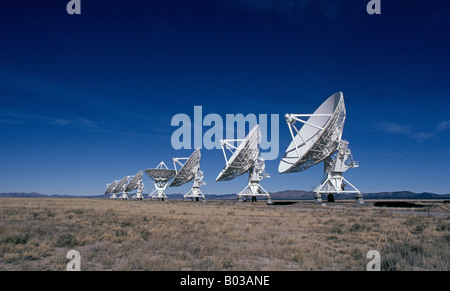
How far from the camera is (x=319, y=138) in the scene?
33.7 meters

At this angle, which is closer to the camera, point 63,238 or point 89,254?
point 89,254

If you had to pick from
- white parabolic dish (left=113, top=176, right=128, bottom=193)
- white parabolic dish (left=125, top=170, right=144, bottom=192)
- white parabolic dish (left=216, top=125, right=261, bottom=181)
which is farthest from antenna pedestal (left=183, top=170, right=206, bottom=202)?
white parabolic dish (left=113, top=176, right=128, bottom=193)

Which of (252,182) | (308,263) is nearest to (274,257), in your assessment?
(308,263)

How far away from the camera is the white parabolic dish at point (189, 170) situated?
196 feet

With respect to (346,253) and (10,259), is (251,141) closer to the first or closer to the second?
(346,253)

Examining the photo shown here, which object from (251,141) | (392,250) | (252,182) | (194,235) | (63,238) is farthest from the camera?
(252,182)

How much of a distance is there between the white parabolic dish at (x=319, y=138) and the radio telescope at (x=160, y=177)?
4135cm

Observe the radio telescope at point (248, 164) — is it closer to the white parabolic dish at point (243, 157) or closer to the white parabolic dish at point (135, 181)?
the white parabolic dish at point (243, 157)

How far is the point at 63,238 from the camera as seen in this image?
1125 cm

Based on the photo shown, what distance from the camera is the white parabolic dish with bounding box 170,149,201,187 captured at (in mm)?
59594

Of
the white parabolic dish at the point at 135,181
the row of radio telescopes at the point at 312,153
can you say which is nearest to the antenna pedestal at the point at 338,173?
the row of radio telescopes at the point at 312,153

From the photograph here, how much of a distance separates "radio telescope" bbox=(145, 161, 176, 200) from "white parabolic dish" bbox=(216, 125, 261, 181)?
27024 millimetres

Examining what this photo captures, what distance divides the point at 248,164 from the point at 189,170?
18609 mm
